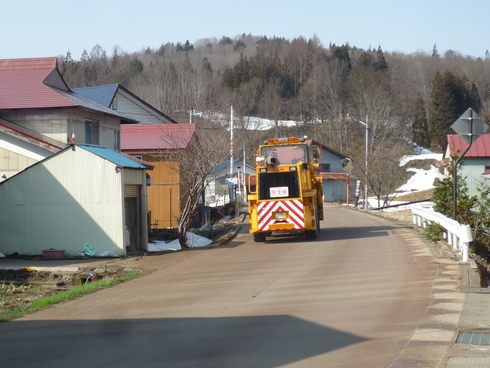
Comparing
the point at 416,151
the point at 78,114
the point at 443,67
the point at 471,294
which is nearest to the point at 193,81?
the point at 416,151

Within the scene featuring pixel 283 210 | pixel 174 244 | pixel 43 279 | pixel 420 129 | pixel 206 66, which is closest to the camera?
pixel 43 279

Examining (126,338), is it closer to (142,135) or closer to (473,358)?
(473,358)

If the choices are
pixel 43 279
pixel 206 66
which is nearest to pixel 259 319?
pixel 43 279

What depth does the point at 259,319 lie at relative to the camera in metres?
9.02

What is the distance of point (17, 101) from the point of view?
2264 cm

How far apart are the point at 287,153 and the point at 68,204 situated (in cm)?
800

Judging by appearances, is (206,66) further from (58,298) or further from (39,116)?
(58,298)

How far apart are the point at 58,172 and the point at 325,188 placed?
49926 mm

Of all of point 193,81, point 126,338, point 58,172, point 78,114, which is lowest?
point 126,338

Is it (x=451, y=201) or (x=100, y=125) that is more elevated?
(x=100, y=125)

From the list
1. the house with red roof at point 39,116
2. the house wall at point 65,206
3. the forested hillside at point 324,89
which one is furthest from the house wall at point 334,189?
the house wall at point 65,206

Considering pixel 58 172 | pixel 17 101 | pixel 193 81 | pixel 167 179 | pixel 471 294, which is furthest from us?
pixel 193 81

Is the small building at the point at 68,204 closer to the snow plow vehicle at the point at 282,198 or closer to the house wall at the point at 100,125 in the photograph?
the house wall at the point at 100,125

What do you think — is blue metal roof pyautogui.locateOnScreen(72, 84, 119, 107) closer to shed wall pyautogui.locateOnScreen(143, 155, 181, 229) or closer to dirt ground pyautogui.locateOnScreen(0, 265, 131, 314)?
shed wall pyautogui.locateOnScreen(143, 155, 181, 229)
